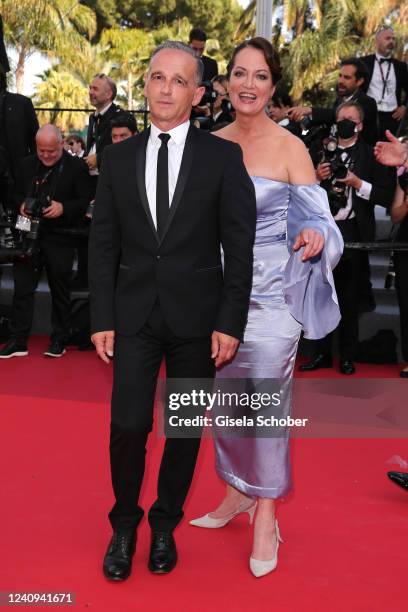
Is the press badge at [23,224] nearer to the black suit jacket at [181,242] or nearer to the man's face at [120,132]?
the man's face at [120,132]

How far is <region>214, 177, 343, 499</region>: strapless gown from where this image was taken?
3248 millimetres

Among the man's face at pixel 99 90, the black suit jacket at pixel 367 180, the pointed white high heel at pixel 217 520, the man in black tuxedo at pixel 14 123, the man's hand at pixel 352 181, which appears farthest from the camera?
the man's face at pixel 99 90

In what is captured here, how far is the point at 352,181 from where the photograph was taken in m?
6.27

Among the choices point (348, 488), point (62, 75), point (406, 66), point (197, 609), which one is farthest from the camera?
point (62, 75)

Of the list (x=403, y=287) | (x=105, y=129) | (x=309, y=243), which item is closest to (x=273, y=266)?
(x=309, y=243)

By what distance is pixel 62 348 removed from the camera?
7.14m

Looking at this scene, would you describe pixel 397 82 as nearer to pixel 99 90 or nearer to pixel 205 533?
pixel 99 90

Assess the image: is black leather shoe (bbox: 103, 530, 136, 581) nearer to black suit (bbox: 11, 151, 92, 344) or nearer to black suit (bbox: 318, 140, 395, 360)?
black suit (bbox: 318, 140, 395, 360)

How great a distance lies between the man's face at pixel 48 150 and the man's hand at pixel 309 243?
14.2 ft

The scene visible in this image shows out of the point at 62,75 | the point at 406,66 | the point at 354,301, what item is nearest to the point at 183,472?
the point at 354,301

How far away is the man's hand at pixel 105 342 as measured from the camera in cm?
307

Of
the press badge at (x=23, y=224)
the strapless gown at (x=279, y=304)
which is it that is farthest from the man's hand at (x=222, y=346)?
the press badge at (x=23, y=224)

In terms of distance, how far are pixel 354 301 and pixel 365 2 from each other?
24.9 m

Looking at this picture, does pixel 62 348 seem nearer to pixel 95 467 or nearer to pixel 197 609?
pixel 95 467
